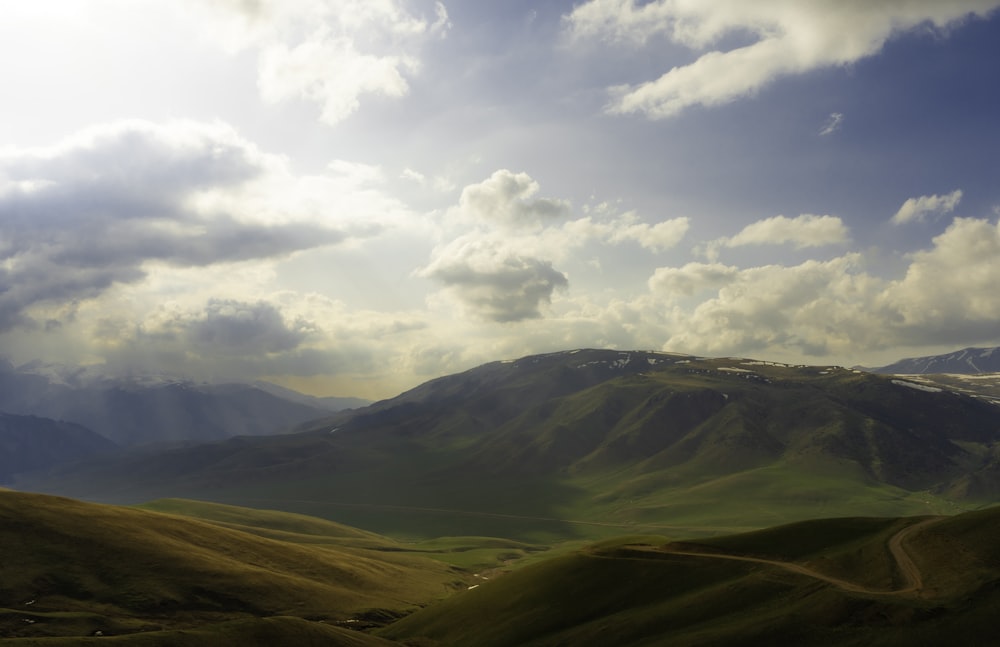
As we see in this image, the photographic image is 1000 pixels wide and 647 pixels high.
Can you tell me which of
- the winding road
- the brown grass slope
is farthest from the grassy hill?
the brown grass slope

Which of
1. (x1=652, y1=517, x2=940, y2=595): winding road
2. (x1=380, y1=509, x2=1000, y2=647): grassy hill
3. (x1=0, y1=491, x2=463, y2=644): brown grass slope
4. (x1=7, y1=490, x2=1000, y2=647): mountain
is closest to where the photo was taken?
(x1=380, y1=509, x2=1000, y2=647): grassy hill

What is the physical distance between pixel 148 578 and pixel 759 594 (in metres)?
111

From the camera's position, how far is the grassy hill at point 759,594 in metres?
74.5

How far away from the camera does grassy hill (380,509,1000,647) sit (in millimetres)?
74500

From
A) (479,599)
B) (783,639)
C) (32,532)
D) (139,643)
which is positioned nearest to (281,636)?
(139,643)

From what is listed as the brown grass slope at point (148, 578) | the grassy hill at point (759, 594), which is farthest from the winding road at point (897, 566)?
the brown grass slope at point (148, 578)

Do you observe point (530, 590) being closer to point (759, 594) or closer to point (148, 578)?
point (759, 594)

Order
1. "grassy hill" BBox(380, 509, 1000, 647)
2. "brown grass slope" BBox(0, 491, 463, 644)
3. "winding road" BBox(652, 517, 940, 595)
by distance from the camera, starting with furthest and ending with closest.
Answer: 1. "brown grass slope" BBox(0, 491, 463, 644)
2. "winding road" BBox(652, 517, 940, 595)
3. "grassy hill" BBox(380, 509, 1000, 647)

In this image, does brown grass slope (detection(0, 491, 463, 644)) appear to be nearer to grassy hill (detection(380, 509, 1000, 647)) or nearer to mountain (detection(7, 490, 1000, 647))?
mountain (detection(7, 490, 1000, 647))

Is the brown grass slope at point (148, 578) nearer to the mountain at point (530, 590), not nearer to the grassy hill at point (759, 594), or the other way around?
the mountain at point (530, 590)

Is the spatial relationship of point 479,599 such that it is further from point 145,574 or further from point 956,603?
point 956,603

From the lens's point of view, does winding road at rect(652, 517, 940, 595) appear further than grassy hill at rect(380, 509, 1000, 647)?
Yes

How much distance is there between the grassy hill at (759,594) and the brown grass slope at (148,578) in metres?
30.4

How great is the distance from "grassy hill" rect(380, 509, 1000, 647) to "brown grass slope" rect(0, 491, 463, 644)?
30.4 metres
